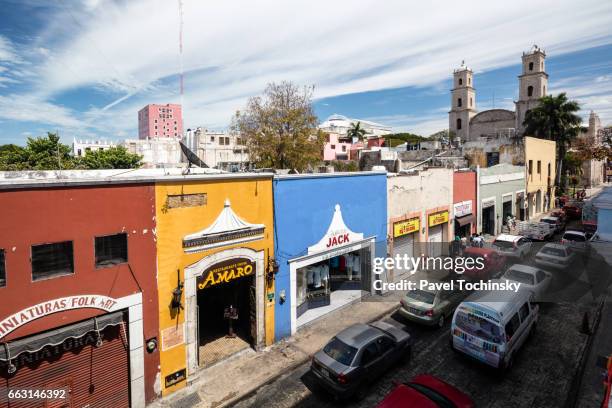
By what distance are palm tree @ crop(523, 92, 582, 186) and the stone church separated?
2052 centimetres

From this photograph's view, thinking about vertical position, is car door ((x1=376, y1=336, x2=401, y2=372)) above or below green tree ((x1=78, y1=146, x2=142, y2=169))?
below

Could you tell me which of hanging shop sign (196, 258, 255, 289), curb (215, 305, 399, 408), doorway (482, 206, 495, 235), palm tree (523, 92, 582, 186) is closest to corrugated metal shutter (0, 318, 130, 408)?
hanging shop sign (196, 258, 255, 289)

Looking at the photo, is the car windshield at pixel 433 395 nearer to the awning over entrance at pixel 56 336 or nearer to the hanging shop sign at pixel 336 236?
the hanging shop sign at pixel 336 236

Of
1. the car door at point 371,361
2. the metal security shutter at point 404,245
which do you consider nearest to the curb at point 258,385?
the car door at point 371,361

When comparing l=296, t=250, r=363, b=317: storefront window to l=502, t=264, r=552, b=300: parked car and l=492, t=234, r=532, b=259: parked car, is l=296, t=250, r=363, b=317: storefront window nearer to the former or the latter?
l=502, t=264, r=552, b=300: parked car

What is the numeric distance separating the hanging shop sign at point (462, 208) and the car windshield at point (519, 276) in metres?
8.41

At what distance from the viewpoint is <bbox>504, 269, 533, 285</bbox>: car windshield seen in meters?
16.5

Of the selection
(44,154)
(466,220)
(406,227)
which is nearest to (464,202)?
(466,220)

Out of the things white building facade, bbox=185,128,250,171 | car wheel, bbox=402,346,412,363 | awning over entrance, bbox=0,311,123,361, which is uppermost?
white building facade, bbox=185,128,250,171

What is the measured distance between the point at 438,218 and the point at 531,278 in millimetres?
7532

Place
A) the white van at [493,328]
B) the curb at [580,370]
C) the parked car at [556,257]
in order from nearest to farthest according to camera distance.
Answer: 1. the curb at [580,370]
2. the white van at [493,328]
3. the parked car at [556,257]

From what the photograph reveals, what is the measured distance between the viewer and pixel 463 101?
76312mm

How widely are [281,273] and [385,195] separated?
26.3 feet

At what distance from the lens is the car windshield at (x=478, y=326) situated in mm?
11055
